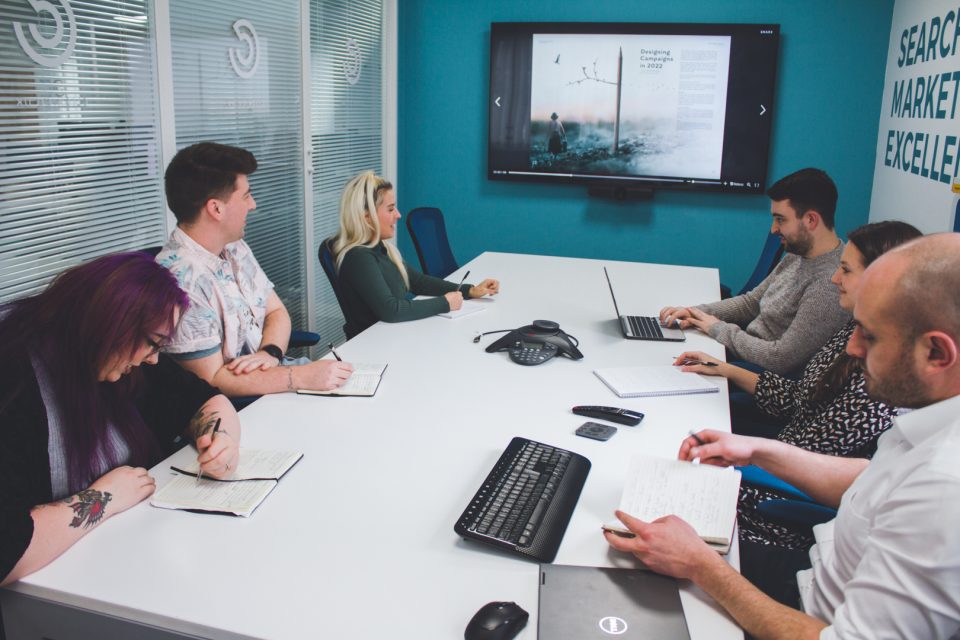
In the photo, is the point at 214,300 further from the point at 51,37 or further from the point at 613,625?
the point at 613,625

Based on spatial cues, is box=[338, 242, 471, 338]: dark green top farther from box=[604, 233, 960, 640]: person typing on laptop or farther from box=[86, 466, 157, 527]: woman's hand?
box=[604, 233, 960, 640]: person typing on laptop

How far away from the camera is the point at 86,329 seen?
1.39 m

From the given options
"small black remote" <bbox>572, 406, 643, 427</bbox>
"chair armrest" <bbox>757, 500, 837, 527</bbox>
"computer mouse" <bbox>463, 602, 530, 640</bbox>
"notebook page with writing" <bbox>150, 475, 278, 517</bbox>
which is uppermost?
"small black remote" <bbox>572, 406, 643, 427</bbox>

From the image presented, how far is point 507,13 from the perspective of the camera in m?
5.25

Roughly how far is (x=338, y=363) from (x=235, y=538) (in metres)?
0.79

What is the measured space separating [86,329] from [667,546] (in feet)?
3.62

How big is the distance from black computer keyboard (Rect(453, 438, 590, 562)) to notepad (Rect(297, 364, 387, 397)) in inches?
21.2

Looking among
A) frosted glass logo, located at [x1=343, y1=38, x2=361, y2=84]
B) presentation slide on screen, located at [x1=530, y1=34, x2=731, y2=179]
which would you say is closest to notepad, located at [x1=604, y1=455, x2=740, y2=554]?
frosted glass logo, located at [x1=343, y1=38, x2=361, y2=84]

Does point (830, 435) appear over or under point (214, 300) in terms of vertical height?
under

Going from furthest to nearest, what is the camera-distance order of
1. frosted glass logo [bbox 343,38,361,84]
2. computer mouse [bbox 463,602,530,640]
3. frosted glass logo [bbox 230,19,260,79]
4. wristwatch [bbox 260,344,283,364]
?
frosted glass logo [bbox 343,38,361,84] → frosted glass logo [bbox 230,19,260,79] → wristwatch [bbox 260,344,283,364] → computer mouse [bbox 463,602,530,640]

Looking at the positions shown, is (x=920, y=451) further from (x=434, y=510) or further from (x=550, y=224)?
(x=550, y=224)

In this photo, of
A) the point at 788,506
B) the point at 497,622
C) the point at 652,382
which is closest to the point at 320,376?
the point at 652,382

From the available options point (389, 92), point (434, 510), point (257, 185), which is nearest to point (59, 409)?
point (434, 510)

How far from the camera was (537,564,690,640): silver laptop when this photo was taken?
1146mm
